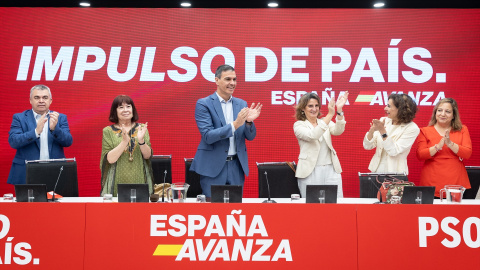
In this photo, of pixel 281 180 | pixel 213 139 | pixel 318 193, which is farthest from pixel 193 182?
pixel 318 193

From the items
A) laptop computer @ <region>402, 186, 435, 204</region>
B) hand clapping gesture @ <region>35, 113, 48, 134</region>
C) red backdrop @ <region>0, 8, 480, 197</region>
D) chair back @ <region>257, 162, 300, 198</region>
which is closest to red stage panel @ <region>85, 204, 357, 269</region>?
laptop computer @ <region>402, 186, 435, 204</region>

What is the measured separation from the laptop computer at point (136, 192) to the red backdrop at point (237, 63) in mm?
2729

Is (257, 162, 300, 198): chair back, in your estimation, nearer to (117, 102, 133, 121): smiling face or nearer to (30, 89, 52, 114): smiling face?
(117, 102, 133, 121): smiling face

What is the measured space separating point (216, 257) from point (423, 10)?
13.2 feet

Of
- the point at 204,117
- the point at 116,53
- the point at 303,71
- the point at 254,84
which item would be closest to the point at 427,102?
the point at 303,71

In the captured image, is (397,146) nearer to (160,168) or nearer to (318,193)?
(318,193)

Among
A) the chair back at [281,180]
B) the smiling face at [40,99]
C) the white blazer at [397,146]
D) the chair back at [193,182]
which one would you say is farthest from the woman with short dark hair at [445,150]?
the smiling face at [40,99]

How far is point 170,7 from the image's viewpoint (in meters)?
5.71

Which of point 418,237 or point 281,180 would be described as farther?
point 281,180

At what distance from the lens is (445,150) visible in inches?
165

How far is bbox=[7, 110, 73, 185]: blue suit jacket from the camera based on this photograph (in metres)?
4.30

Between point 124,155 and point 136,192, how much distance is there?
0.84 metres

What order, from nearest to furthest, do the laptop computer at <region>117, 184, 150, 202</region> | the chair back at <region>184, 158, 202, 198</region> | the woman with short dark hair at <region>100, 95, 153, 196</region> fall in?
the laptop computer at <region>117, 184, 150, 202</region> → the woman with short dark hair at <region>100, 95, 153, 196</region> → the chair back at <region>184, 158, 202, 198</region>

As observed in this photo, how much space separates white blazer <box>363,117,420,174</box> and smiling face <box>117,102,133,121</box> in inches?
75.6
